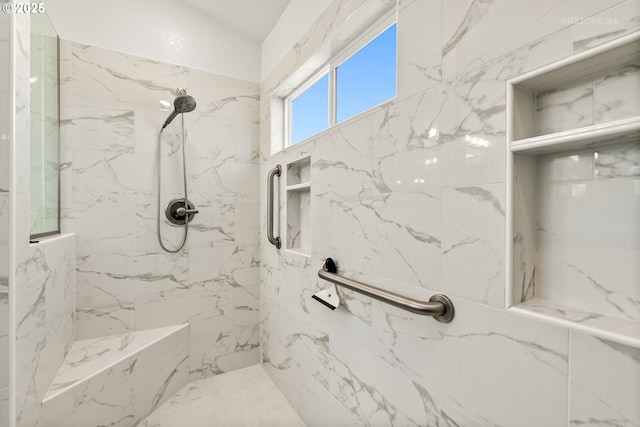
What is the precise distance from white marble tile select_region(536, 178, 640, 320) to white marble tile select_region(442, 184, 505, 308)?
108mm

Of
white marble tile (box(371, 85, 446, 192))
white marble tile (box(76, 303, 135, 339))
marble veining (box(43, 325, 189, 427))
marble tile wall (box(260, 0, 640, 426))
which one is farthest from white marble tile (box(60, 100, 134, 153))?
white marble tile (box(371, 85, 446, 192))

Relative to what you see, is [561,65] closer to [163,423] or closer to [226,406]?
[226,406]

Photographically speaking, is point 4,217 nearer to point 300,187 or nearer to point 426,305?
point 300,187

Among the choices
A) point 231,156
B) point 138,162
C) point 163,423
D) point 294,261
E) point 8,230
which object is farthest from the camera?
point 231,156

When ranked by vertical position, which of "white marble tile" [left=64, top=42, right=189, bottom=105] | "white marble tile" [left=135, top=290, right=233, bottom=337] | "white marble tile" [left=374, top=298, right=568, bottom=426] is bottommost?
"white marble tile" [left=135, top=290, right=233, bottom=337]

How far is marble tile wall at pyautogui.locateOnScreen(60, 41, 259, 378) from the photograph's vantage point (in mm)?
1673

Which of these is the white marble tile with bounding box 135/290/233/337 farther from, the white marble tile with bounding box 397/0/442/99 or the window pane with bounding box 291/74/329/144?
the white marble tile with bounding box 397/0/442/99

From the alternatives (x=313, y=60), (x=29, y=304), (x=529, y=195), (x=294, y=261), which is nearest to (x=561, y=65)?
(x=529, y=195)

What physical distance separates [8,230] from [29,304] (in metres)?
Result: 0.33

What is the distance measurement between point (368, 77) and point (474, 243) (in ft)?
3.38

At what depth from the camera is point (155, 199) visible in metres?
1.85

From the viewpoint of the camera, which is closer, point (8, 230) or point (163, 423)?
point (8, 230)

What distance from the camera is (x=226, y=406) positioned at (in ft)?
5.62

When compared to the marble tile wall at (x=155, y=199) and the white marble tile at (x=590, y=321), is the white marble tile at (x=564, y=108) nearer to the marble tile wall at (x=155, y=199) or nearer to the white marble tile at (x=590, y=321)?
the white marble tile at (x=590, y=321)
